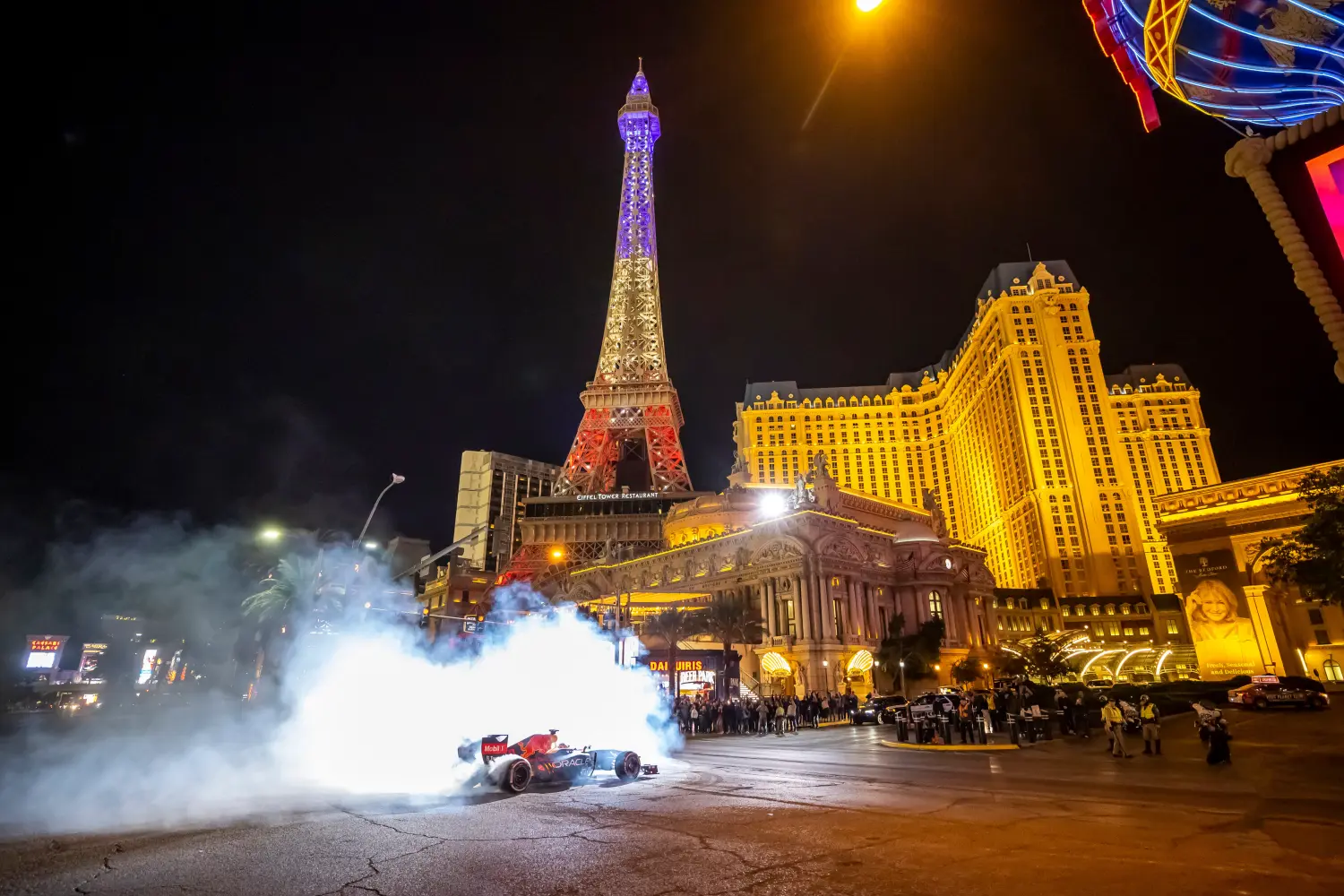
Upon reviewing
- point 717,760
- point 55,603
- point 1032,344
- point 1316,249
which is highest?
point 1032,344

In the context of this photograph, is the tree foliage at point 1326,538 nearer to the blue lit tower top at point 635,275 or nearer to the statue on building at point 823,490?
the statue on building at point 823,490

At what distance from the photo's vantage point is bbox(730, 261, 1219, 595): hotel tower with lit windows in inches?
3314

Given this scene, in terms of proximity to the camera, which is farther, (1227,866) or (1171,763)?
(1171,763)

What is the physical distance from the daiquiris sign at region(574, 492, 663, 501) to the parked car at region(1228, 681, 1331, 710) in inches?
A: 2175

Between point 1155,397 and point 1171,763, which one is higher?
point 1155,397

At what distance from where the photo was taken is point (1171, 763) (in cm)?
1600

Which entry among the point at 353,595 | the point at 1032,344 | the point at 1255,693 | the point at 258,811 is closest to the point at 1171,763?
the point at 258,811

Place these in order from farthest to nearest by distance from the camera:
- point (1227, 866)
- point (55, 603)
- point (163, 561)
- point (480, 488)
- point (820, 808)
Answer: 1. point (480, 488)
2. point (163, 561)
3. point (55, 603)
4. point (820, 808)
5. point (1227, 866)

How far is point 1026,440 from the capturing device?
88.7 metres

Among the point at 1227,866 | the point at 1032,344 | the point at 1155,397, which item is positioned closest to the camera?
the point at 1227,866

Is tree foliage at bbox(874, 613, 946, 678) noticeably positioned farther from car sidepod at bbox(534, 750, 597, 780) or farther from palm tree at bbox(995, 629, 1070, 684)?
car sidepod at bbox(534, 750, 597, 780)

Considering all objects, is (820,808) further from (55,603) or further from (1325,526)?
(55,603)

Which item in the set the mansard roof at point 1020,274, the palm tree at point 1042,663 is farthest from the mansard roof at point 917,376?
the palm tree at point 1042,663

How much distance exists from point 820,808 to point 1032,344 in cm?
9883
